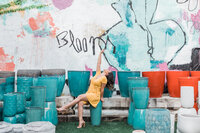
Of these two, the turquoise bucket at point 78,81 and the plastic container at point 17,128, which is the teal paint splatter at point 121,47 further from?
the plastic container at point 17,128

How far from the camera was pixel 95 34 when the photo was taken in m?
4.23

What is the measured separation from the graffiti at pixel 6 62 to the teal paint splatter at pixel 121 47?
1.87 m

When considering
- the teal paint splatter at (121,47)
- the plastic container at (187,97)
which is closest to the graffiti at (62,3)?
the teal paint splatter at (121,47)

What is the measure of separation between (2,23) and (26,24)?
1.45 feet

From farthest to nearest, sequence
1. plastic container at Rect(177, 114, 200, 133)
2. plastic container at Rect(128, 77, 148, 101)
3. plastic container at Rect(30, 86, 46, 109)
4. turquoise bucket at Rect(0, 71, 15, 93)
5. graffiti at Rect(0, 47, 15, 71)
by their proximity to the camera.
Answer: graffiti at Rect(0, 47, 15, 71), plastic container at Rect(128, 77, 148, 101), turquoise bucket at Rect(0, 71, 15, 93), plastic container at Rect(30, 86, 46, 109), plastic container at Rect(177, 114, 200, 133)

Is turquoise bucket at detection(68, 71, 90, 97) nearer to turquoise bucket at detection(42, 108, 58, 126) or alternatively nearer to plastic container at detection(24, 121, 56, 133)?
turquoise bucket at detection(42, 108, 58, 126)

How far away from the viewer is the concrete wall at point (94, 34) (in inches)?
165

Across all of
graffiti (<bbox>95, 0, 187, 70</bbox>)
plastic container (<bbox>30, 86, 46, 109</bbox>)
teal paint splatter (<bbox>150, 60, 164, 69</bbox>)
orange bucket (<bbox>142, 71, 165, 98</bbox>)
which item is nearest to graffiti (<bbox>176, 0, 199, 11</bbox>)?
graffiti (<bbox>95, 0, 187, 70</bbox>)

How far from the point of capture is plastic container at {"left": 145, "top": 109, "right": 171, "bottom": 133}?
57.0 inches

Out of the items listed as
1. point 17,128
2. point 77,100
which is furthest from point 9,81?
point 17,128

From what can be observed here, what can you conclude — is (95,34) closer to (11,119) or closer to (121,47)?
(121,47)

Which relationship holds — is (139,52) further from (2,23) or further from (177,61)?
(2,23)

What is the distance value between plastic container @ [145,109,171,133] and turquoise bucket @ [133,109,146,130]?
163 centimetres

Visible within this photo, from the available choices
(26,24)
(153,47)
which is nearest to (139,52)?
(153,47)
